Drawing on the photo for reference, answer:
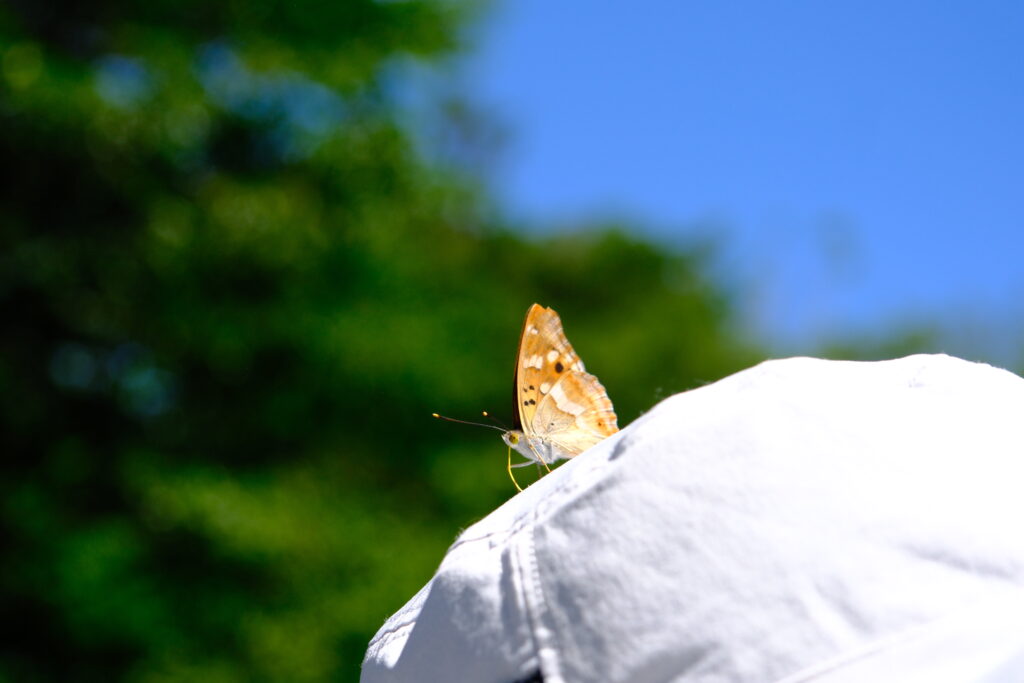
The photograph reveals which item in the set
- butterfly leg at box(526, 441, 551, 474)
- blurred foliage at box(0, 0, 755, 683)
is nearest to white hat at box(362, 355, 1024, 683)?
butterfly leg at box(526, 441, 551, 474)

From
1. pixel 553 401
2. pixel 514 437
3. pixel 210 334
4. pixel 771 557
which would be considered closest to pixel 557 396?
pixel 553 401

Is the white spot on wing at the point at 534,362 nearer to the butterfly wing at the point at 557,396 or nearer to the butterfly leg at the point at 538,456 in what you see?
the butterfly wing at the point at 557,396

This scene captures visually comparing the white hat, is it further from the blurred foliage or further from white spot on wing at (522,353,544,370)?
the blurred foliage

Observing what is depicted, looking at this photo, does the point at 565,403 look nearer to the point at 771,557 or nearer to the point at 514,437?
the point at 514,437

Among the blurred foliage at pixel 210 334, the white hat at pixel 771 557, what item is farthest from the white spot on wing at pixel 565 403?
Answer: the blurred foliage at pixel 210 334

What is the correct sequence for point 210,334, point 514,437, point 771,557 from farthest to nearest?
1. point 210,334
2. point 514,437
3. point 771,557

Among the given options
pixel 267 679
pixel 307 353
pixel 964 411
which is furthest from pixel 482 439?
pixel 964 411
